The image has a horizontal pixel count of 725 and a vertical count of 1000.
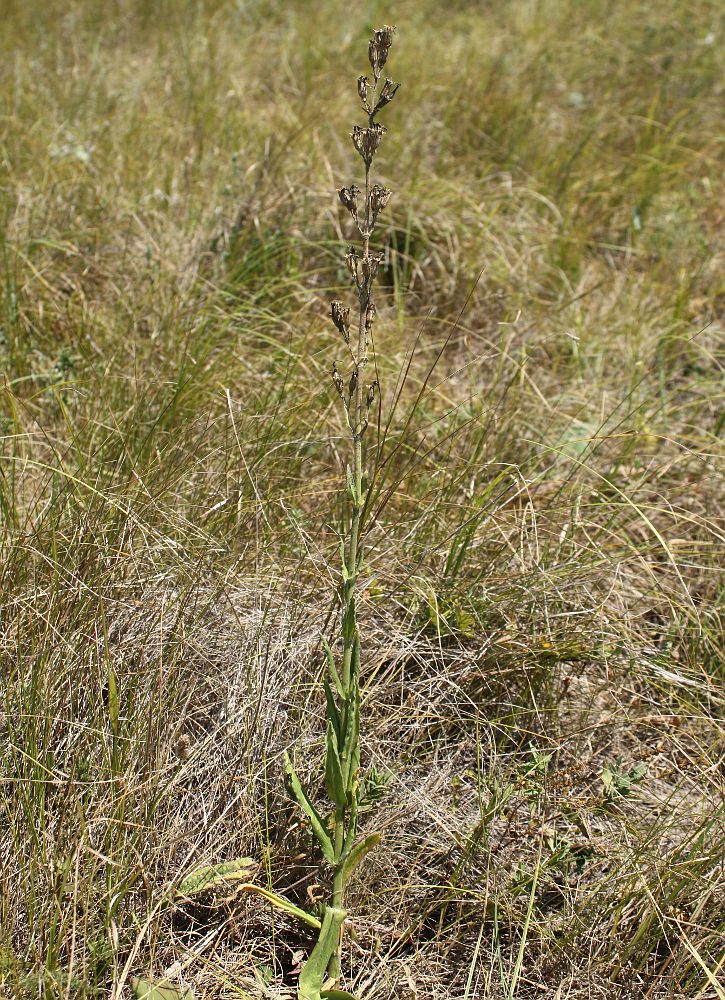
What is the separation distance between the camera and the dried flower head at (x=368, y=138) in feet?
5.06

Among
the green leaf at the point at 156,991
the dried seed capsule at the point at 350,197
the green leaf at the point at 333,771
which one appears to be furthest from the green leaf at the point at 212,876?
the dried seed capsule at the point at 350,197

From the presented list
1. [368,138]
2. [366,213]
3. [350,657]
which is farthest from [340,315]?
[350,657]

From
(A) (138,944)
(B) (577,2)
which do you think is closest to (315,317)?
(A) (138,944)

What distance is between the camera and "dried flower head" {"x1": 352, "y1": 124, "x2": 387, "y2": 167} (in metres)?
1.54

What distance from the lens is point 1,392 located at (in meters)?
2.63

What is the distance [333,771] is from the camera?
160 centimetres

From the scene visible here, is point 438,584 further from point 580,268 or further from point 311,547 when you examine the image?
point 580,268

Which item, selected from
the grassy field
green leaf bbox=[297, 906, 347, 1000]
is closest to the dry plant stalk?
green leaf bbox=[297, 906, 347, 1000]

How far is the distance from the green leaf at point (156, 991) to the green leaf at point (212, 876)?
6.3 inches

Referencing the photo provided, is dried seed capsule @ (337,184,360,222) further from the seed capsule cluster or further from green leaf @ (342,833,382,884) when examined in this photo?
green leaf @ (342,833,382,884)

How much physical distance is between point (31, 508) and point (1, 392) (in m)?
Answer: 0.57

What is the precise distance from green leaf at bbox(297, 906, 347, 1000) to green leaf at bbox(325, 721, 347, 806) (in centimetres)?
21

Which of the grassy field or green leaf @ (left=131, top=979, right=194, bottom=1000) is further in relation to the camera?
the grassy field

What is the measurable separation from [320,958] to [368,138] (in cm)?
143
